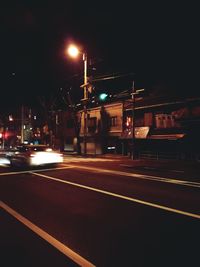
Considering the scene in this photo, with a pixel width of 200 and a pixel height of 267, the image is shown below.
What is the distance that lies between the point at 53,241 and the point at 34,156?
13.2 metres

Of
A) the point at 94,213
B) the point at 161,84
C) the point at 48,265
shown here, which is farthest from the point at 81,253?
the point at 161,84

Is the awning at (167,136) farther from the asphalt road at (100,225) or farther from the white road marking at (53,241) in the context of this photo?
the white road marking at (53,241)

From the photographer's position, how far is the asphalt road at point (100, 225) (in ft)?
16.8

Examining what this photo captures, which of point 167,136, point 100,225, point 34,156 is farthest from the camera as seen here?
point 167,136

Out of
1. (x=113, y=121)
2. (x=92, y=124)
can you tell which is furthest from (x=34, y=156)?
(x=92, y=124)

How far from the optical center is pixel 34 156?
18812mm

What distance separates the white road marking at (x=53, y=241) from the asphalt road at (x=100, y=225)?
0.05 ft

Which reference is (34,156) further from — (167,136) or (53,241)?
(167,136)

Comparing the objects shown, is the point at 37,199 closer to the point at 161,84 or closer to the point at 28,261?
the point at 28,261

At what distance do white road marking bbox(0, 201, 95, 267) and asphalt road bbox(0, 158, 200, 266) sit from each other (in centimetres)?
1

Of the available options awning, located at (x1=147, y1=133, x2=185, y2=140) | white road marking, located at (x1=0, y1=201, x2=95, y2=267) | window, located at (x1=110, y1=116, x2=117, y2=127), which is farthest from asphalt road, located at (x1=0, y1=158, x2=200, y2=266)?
window, located at (x1=110, y1=116, x2=117, y2=127)

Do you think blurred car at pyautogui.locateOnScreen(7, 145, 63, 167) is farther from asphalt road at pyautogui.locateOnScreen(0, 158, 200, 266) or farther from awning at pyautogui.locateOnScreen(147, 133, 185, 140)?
awning at pyautogui.locateOnScreen(147, 133, 185, 140)

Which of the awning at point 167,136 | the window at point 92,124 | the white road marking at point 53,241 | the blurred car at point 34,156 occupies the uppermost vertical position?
the window at point 92,124

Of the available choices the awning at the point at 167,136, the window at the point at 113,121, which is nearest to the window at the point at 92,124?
the window at the point at 113,121
